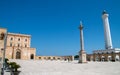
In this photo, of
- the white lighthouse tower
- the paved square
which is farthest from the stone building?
the white lighthouse tower

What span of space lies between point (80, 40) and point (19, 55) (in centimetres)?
2428

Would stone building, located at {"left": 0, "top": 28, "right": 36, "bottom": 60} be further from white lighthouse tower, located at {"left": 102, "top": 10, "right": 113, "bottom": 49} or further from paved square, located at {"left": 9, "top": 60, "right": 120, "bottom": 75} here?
white lighthouse tower, located at {"left": 102, "top": 10, "right": 113, "bottom": 49}

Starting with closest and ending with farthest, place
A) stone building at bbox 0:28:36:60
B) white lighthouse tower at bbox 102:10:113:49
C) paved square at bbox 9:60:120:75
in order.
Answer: paved square at bbox 9:60:120:75 → stone building at bbox 0:28:36:60 → white lighthouse tower at bbox 102:10:113:49

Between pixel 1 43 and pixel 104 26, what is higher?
pixel 104 26

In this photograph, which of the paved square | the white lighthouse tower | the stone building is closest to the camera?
the paved square

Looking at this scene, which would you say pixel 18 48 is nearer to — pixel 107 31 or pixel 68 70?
pixel 68 70

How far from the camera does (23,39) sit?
56.6m

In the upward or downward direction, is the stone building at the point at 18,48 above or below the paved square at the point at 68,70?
above

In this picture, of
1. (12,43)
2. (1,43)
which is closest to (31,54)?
(12,43)

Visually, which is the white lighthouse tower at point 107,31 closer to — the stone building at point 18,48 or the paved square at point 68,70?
the stone building at point 18,48

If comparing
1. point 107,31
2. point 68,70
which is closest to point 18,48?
point 68,70

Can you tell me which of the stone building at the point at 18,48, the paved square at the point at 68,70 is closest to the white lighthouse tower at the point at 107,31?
the stone building at the point at 18,48

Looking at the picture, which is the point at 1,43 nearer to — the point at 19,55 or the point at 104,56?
the point at 19,55

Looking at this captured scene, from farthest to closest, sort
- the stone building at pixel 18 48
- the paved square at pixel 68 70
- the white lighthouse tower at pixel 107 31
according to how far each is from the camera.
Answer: the white lighthouse tower at pixel 107 31
the stone building at pixel 18 48
the paved square at pixel 68 70
